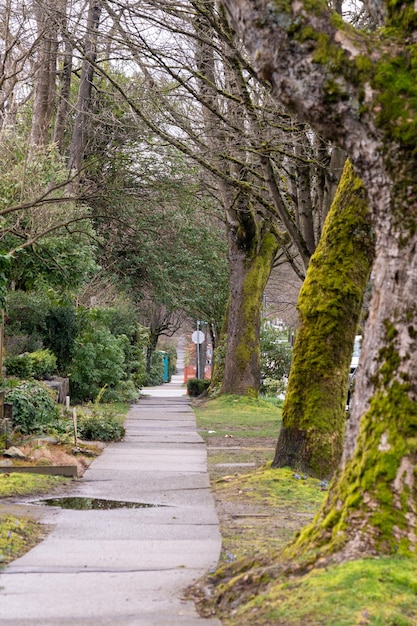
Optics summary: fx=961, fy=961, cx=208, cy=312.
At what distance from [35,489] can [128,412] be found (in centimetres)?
1407

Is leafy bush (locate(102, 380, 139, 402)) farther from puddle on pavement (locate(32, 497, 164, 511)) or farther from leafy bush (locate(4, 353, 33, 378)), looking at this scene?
puddle on pavement (locate(32, 497, 164, 511))

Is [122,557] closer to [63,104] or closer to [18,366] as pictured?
[18,366]

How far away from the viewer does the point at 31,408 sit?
15516mm

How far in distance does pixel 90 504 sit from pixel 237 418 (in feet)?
42.2

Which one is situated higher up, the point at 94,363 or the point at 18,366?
the point at 94,363

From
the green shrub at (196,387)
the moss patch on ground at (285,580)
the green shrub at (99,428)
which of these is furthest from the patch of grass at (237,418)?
the green shrub at (196,387)

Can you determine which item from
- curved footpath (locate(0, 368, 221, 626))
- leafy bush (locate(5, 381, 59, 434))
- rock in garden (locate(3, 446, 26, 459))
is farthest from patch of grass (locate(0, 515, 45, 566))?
leafy bush (locate(5, 381, 59, 434))

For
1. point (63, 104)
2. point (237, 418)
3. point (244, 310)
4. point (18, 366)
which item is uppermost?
point (63, 104)

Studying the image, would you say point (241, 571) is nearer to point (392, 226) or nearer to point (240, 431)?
point (392, 226)

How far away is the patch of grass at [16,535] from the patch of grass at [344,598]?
251 centimetres

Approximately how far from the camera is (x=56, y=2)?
19.7 metres

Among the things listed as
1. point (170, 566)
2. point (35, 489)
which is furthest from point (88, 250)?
point (170, 566)

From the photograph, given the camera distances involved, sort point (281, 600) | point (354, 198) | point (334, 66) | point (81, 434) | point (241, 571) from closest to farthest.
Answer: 1. point (281, 600)
2. point (334, 66)
3. point (241, 571)
4. point (354, 198)
5. point (81, 434)

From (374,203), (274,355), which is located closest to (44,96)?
(274,355)
